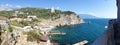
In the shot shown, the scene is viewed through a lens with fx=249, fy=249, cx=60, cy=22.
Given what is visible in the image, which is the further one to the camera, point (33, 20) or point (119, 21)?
point (33, 20)

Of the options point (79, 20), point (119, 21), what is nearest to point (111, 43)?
point (119, 21)

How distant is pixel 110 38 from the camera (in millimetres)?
2271

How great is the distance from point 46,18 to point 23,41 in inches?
4853

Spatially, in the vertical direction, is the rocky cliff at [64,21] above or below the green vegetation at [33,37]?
below

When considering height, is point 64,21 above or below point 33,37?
below

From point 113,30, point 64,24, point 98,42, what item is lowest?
point 64,24

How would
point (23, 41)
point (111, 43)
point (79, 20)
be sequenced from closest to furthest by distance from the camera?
point (111, 43)
point (23, 41)
point (79, 20)

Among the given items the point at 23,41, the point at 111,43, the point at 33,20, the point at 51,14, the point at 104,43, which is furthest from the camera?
the point at 51,14

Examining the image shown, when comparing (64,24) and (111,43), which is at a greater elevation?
(111,43)

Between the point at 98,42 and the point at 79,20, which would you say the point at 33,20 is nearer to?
the point at 79,20

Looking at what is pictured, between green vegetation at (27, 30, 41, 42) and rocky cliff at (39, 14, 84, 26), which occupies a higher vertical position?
green vegetation at (27, 30, 41, 42)

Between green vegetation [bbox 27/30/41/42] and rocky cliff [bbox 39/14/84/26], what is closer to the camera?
green vegetation [bbox 27/30/41/42]

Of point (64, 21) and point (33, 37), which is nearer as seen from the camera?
point (33, 37)

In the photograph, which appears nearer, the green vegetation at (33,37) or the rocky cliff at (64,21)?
the green vegetation at (33,37)
